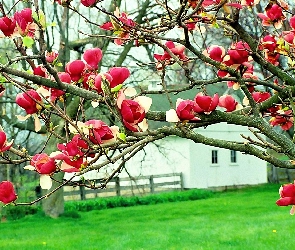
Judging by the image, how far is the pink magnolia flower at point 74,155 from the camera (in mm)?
1582

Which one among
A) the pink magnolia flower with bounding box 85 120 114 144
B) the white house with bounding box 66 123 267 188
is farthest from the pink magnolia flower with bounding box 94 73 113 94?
the white house with bounding box 66 123 267 188

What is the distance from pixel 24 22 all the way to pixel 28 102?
0.85 feet

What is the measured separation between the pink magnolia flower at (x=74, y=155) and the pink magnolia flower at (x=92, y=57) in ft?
1.07

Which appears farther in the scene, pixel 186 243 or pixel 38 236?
pixel 38 236

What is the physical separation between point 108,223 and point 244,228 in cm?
398

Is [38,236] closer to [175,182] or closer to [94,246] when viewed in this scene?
[94,246]

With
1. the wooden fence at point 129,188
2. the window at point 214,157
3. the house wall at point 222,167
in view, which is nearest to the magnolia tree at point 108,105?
the wooden fence at point 129,188

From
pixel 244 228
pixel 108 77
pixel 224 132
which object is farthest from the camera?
pixel 224 132

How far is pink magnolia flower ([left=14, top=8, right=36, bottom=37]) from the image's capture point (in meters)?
1.67

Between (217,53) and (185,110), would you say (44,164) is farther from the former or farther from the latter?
(217,53)

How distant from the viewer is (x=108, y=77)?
1.53 m

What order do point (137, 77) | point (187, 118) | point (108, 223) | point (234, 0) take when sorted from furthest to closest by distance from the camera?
point (137, 77) < point (108, 223) < point (234, 0) < point (187, 118)

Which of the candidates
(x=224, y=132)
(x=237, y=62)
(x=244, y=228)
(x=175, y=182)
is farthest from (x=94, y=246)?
(x=224, y=132)

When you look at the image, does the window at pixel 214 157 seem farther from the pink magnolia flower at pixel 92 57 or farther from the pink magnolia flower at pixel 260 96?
the pink magnolia flower at pixel 92 57
